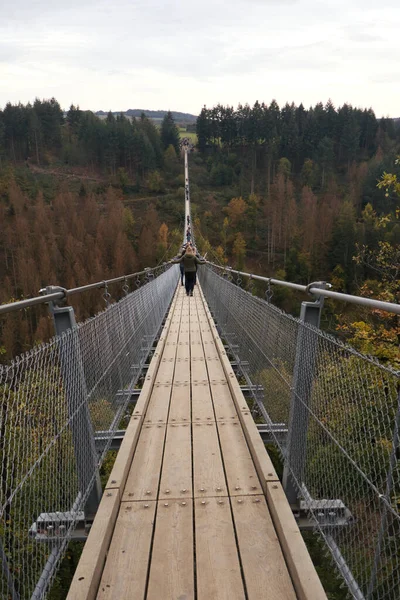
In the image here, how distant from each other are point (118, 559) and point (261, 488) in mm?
838

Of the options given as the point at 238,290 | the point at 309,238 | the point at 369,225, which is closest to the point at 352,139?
the point at 309,238

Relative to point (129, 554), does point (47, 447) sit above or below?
above

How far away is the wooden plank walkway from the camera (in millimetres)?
1716

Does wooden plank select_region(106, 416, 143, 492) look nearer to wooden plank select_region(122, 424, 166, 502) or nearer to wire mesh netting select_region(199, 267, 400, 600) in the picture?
wooden plank select_region(122, 424, 166, 502)

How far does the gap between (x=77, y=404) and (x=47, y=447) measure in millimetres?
417

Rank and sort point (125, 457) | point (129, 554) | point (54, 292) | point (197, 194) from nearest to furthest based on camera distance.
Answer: point (129, 554) → point (54, 292) → point (125, 457) → point (197, 194)

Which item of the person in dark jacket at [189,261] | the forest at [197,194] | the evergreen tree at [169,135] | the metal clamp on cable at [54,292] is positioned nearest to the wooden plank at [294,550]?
the metal clamp on cable at [54,292]

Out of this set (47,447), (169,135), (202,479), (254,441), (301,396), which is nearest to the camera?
(47,447)

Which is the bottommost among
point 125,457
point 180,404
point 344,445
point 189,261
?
point 180,404

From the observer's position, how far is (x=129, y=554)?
190 centimetres

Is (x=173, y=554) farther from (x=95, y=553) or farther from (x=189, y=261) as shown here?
(x=189, y=261)

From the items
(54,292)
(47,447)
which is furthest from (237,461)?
(54,292)

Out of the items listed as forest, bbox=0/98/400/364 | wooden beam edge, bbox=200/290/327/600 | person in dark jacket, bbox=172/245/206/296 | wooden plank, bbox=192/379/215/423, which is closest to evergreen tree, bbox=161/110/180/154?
forest, bbox=0/98/400/364

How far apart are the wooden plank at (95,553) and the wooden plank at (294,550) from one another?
0.76 meters
